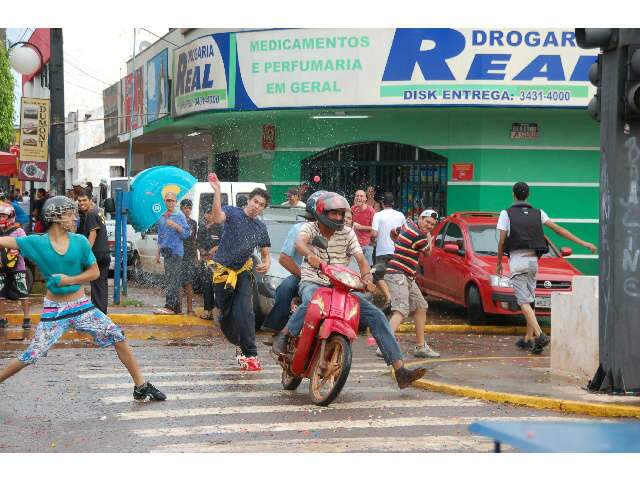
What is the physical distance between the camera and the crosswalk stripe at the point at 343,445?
7141 millimetres

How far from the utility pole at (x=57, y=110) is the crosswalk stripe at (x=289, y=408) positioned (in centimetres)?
1192

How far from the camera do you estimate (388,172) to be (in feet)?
75.7

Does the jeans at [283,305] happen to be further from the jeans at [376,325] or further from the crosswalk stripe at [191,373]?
the crosswalk stripe at [191,373]

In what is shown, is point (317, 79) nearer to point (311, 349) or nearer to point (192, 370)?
point (192, 370)

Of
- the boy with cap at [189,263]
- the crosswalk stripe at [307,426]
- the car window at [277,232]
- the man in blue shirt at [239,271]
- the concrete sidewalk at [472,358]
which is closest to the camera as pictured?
the crosswalk stripe at [307,426]

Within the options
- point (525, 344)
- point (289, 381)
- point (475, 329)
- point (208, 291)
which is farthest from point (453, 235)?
point (289, 381)

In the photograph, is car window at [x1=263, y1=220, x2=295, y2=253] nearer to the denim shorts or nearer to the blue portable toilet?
the blue portable toilet

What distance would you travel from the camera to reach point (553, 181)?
22.4 metres

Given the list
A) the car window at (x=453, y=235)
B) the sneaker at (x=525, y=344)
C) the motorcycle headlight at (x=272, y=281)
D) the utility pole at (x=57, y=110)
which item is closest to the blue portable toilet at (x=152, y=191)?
the utility pole at (x=57, y=110)

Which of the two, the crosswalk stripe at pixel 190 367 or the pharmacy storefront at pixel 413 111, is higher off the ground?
the pharmacy storefront at pixel 413 111

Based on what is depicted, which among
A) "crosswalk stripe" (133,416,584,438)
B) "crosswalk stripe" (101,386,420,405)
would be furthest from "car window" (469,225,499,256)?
"crosswalk stripe" (133,416,584,438)

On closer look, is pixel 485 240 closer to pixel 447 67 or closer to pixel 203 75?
pixel 447 67
